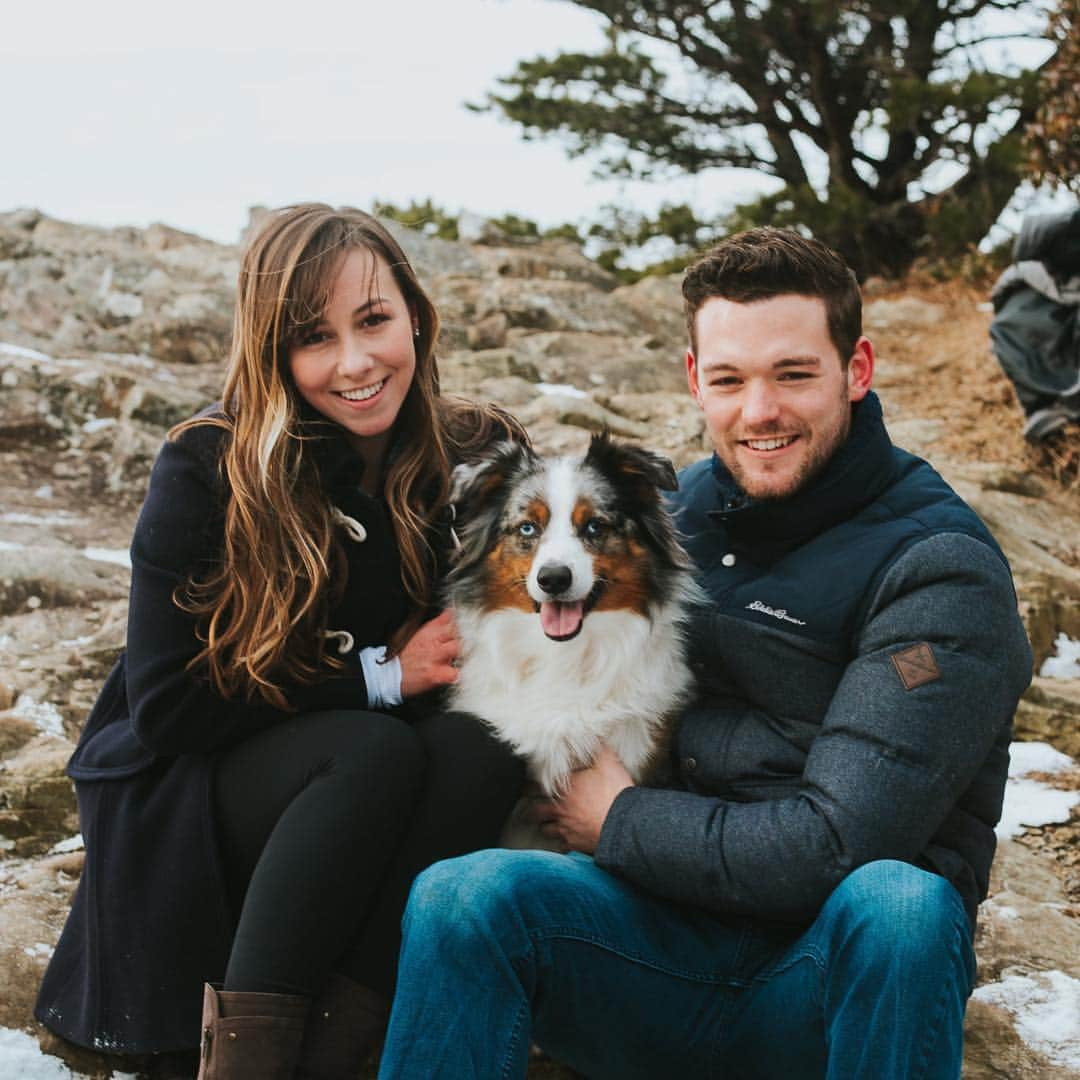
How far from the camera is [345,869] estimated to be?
2350 millimetres

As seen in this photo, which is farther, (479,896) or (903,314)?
(903,314)

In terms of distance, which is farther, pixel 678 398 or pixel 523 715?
pixel 678 398

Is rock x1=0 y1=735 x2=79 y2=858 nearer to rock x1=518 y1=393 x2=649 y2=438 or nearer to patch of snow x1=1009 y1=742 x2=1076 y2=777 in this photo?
patch of snow x1=1009 y1=742 x2=1076 y2=777

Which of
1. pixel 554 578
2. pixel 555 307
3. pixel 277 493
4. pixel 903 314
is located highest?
pixel 903 314

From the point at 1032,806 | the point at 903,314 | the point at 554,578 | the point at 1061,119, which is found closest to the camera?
the point at 554,578

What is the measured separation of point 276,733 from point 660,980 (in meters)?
0.99

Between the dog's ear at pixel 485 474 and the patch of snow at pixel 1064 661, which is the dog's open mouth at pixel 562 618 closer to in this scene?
the dog's ear at pixel 485 474

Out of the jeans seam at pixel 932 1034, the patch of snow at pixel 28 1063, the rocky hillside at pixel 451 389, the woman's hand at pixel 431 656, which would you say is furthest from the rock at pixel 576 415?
the jeans seam at pixel 932 1034

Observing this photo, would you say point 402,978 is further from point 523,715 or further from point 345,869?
point 523,715

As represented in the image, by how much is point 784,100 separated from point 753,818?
10.8 m

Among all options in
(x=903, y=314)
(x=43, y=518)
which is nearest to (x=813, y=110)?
(x=903, y=314)

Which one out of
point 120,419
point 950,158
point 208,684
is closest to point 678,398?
point 120,419

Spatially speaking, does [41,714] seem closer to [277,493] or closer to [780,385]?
[277,493]

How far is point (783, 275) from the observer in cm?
252
